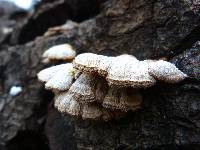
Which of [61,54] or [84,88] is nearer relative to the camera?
[84,88]

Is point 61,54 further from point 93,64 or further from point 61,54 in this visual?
point 93,64

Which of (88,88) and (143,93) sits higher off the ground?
(88,88)

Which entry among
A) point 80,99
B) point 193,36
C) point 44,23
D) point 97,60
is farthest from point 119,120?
point 44,23

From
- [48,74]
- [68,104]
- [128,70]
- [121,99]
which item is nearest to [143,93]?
[121,99]

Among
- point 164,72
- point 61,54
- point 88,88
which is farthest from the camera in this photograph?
point 61,54

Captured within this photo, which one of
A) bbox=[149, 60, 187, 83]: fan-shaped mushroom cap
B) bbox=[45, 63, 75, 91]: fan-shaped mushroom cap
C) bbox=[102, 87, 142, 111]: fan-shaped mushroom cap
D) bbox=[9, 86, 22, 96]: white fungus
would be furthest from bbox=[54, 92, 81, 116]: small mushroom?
bbox=[9, 86, 22, 96]: white fungus

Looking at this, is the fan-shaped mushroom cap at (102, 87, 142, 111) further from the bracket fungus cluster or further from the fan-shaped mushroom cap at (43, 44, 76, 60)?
the fan-shaped mushroom cap at (43, 44, 76, 60)
